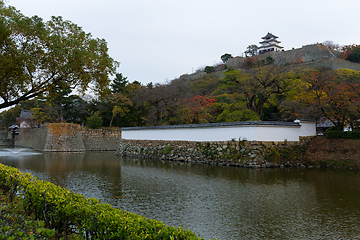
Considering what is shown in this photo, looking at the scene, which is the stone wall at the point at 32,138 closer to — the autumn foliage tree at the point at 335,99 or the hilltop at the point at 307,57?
the autumn foliage tree at the point at 335,99

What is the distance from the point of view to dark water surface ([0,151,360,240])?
4.13m

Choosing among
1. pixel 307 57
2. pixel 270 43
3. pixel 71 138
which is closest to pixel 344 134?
pixel 71 138

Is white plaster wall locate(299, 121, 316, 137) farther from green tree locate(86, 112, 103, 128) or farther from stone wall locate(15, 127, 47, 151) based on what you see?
stone wall locate(15, 127, 47, 151)

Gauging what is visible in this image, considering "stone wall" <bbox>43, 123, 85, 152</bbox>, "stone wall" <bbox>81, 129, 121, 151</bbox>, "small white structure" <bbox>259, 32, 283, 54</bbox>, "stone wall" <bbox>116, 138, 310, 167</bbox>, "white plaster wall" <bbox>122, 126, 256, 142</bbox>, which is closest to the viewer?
"stone wall" <bbox>116, 138, 310, 167</bbox>

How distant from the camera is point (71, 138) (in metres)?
26.0

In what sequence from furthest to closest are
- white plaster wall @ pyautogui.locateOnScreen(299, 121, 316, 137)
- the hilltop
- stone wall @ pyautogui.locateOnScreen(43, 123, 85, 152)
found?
the hilltop
stone wall @ pyautogui.locateOnScreen(43, 123, 85, 152)
white plaster wall @ pyautogui.locateOnScreen(299, 121, 316, 137)

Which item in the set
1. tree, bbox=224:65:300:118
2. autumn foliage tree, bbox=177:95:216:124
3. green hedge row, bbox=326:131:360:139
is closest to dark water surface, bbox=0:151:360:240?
green hedge row, bbox=326:131:360:139

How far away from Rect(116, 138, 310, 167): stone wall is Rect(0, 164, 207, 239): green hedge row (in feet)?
30.3

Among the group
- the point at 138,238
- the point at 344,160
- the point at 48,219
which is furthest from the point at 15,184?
the point at 344,160

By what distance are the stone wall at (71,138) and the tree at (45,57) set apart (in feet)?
54.5

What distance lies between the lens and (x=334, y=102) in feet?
40.9

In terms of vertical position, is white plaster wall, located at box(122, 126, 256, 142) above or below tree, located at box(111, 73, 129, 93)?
below

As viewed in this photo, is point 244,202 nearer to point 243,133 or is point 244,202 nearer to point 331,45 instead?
point 243,133

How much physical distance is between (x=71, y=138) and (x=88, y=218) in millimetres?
24994
